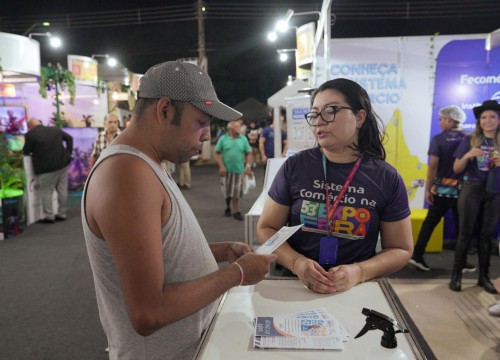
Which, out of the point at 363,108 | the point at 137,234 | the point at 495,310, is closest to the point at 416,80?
the point at 495,310

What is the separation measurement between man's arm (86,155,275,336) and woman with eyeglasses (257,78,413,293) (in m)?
0.70

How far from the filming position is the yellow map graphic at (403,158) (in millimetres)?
5582

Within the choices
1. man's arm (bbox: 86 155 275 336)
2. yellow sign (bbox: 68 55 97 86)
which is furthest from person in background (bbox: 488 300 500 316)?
yellow sign (bbox: 68 55 97 86)

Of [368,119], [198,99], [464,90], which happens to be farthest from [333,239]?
[464,90]

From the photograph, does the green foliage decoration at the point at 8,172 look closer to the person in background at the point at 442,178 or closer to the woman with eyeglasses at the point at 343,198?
the woman with eyeglasses at the point at 343,198

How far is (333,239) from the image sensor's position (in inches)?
66.2

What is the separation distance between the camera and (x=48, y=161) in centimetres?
687

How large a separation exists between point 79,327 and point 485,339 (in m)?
3.22

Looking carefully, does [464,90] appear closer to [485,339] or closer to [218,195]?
[485,339]

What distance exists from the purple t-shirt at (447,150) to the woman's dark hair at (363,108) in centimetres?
311

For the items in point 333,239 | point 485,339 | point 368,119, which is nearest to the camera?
point 333,239

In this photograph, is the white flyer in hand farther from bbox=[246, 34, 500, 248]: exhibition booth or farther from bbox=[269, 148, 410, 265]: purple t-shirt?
bbox=[246, 34, 500, 248]: exhibition booth

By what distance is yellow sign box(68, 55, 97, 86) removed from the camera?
11367 millimetres

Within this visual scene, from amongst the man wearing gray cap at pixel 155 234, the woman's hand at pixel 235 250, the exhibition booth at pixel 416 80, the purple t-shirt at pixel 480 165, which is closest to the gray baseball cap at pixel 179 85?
the man wearing gray cap at pixel 155 234
